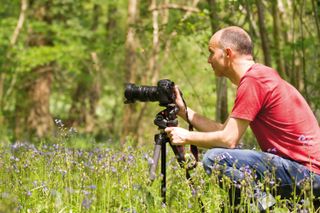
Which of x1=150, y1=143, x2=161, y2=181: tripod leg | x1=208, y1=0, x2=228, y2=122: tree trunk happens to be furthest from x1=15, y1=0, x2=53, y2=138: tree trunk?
x1=150, y1=143, x2=161, y2=181: tripod leg

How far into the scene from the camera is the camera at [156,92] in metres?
4.27

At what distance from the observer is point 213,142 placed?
4.02 metres

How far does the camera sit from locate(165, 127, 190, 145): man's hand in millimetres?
4102

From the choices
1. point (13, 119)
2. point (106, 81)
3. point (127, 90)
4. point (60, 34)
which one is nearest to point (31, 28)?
point (60, 34)

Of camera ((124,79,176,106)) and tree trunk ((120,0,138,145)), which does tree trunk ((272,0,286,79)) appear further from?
camera ((124,79,176,106))

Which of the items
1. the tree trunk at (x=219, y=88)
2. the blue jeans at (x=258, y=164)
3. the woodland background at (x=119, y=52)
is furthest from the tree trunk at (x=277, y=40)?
the blue jeans at (x=258, y=164)

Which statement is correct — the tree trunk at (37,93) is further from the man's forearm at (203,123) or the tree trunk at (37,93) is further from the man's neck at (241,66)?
the man's neck at (241,66)

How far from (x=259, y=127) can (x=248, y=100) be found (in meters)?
0.30

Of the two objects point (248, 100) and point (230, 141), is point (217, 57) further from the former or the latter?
point (230, 141)

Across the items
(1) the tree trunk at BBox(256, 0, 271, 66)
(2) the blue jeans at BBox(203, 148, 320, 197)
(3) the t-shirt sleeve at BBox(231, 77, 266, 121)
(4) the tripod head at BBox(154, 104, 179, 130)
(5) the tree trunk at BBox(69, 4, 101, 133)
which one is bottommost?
(5) the tree trunk at BBox(69, 4, 101, 133)

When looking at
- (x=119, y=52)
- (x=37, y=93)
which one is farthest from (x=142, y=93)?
(x=119, y=52)

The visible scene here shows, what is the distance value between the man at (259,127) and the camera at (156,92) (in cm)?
25

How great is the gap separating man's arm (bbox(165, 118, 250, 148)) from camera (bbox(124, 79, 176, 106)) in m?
0.25

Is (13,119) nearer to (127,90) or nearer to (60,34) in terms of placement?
(60,34)
